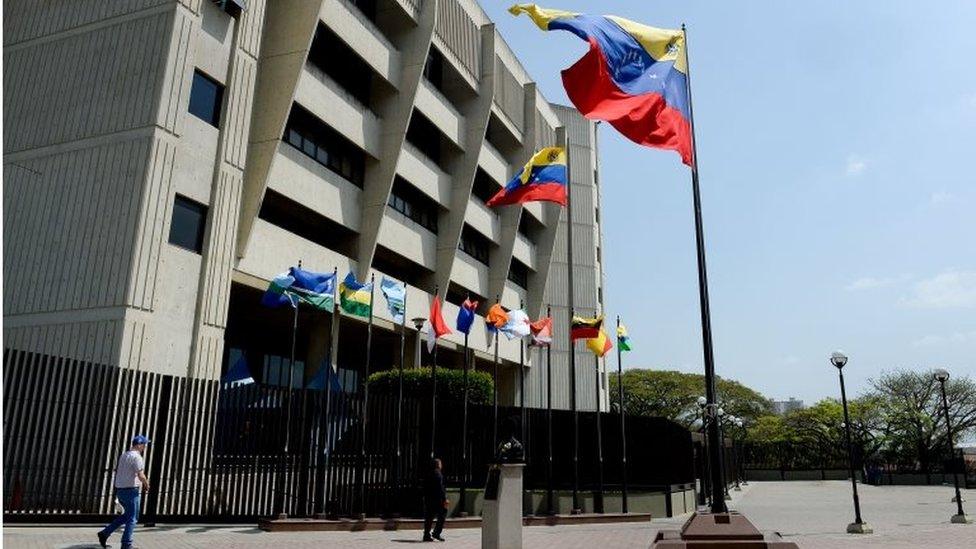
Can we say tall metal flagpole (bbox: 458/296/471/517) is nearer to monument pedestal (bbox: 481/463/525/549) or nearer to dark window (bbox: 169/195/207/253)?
monument pedestal (bbox: 481/463/525/549)

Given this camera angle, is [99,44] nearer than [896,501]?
Yes

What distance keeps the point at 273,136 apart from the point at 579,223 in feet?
105

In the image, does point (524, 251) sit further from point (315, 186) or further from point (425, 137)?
point (315, 186)

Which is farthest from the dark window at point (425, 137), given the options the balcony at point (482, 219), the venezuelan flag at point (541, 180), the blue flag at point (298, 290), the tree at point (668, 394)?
the tree at point (668, 394)

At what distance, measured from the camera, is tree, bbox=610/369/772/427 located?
78.2 metres

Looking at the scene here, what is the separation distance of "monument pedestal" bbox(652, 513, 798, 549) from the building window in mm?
20342

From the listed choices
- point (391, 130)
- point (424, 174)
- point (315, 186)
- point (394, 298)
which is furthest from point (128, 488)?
point (424, 174)

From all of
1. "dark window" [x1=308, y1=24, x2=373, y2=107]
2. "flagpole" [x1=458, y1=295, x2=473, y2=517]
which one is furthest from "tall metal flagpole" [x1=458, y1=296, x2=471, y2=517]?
"dark window" [x1=308, y1=24, x2=373, y2=107]

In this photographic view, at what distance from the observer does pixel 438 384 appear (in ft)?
87.5

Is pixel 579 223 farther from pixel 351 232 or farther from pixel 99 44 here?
pixel 99 44

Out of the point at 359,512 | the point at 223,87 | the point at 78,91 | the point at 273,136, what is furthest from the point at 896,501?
the point at 78,91

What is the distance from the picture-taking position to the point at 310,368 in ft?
102

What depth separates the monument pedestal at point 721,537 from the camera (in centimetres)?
799

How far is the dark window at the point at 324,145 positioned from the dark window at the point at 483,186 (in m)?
12.3
